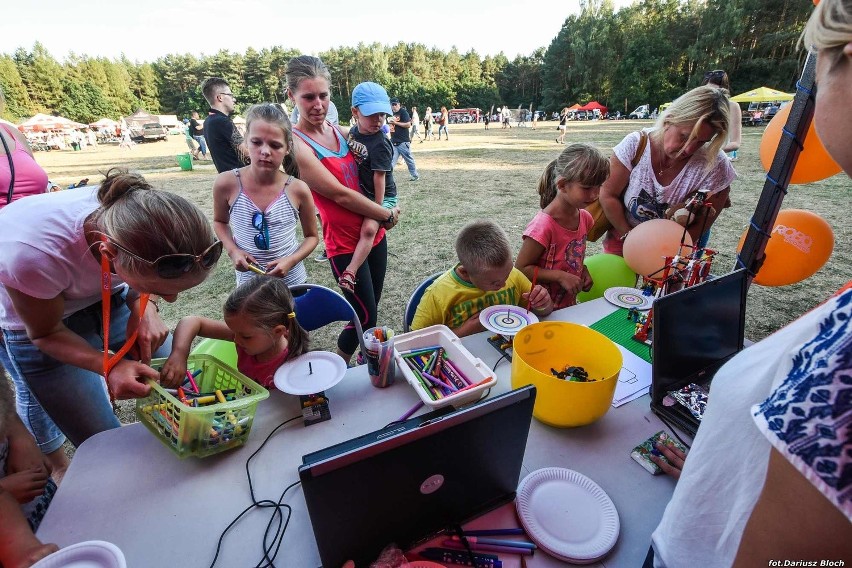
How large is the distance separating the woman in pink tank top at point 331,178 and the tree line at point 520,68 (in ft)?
105

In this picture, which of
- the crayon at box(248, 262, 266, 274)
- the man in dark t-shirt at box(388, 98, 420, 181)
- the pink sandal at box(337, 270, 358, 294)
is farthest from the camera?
the man in dark t-shirt at box(388, 98, 420, 181)

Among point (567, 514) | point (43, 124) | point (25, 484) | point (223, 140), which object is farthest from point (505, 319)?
point (43, 124)

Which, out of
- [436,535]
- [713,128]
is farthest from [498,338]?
[713,128]

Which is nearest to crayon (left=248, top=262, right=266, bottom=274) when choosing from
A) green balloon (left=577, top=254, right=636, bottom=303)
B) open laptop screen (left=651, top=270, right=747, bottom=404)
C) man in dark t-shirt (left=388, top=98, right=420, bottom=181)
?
open laptop screen (left=651, top=270, right=747, bottom=404)

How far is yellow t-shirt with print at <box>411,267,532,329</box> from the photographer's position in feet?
5.70

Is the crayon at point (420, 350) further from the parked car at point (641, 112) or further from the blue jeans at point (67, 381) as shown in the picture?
the parked car at point (641, 112)

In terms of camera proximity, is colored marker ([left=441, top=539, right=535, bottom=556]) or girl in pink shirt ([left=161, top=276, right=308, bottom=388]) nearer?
colored marker ([left=441, top=539, right=535, bottom=556])

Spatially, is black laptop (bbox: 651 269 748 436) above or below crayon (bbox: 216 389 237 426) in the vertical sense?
above

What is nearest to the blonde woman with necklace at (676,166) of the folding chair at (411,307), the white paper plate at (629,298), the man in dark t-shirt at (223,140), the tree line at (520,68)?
the white paper plate at (629,298)

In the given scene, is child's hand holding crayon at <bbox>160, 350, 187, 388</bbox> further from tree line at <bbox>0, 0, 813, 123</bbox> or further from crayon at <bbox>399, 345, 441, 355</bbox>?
tree line at <bbox>0, 0, 813, 123</bbox>

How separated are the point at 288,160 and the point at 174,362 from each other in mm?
1304

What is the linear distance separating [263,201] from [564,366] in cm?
171

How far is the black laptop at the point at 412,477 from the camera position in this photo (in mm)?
635

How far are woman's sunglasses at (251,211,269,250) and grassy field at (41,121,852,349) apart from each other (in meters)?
1.19
